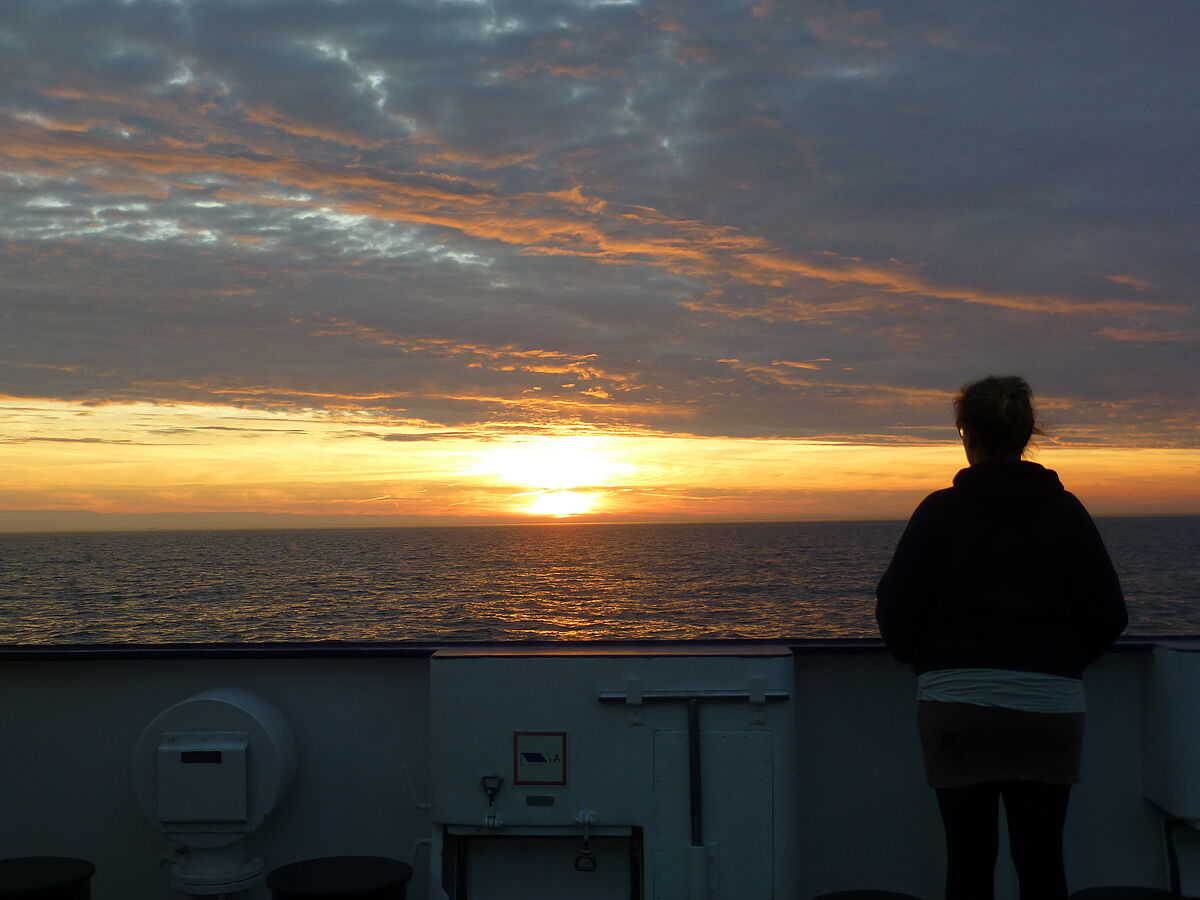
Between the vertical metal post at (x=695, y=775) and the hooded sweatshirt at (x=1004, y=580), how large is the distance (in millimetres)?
925

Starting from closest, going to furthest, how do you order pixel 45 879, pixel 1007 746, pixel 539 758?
1. pixel 1007 746
2. pixel 45 879
3. pixel 539 758

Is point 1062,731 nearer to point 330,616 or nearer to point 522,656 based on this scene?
point 522,656

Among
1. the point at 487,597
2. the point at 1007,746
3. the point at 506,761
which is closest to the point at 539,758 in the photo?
the point at 506,761

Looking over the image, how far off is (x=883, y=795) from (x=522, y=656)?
138 centimetres

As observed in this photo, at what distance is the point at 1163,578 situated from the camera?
5650 cm

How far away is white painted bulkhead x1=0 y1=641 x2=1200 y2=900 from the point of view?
322 cm

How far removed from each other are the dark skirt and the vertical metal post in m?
0.97

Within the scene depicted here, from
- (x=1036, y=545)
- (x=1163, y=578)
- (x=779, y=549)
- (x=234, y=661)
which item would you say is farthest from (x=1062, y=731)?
(x=779, y=549)

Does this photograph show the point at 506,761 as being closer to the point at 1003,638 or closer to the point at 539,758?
the point at 539,758

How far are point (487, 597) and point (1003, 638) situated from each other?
164 feet

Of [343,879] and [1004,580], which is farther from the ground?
[1004,580]

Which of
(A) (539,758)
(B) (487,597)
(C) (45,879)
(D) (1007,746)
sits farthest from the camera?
(B) (487,597)

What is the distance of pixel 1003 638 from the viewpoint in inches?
92.1

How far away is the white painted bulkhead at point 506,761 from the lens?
3225 millimetres
